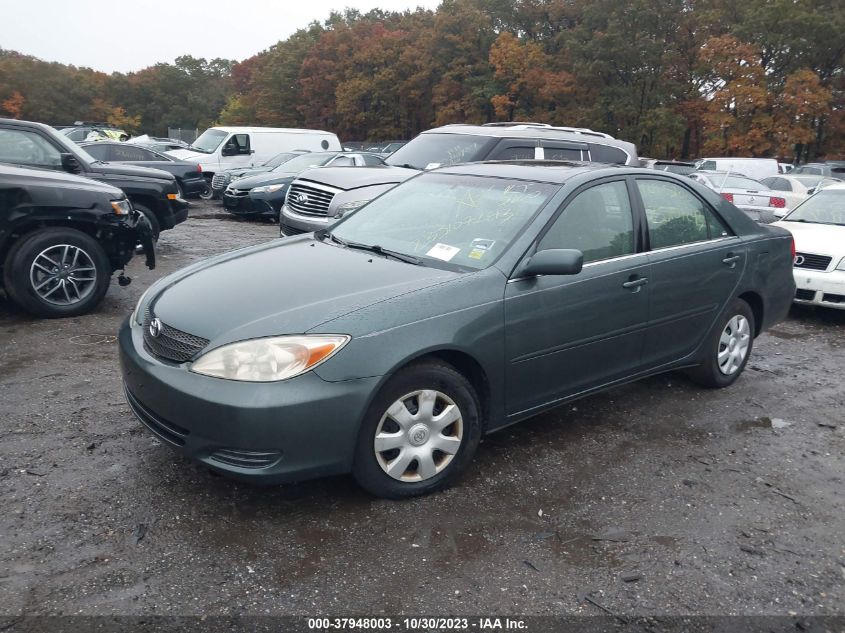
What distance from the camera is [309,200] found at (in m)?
9.45

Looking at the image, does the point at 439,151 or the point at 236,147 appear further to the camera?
the point at 236,147

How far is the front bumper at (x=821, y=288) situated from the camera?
7.50 meters

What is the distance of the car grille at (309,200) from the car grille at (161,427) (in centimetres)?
576

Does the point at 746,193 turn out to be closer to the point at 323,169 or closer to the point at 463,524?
the point at 323,169

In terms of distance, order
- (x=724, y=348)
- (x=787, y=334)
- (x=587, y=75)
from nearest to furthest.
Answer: (x=724, y=348)
(x=787, y=334)
(x=587, y=75)

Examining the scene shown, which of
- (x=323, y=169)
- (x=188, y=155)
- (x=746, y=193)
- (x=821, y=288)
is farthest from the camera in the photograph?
(x=188, y=155)

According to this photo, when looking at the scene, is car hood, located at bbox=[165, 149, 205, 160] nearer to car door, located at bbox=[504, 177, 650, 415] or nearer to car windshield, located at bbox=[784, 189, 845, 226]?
car windshield, located at bbox=[784, 189, 845, 226]

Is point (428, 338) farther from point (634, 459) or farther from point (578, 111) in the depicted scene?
point (578, 111)

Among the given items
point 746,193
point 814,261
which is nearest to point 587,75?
point 746,193

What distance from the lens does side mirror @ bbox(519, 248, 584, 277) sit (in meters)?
3.70

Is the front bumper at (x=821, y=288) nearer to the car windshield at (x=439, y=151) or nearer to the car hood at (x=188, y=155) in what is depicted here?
the car windshield at (x=439, y=151)

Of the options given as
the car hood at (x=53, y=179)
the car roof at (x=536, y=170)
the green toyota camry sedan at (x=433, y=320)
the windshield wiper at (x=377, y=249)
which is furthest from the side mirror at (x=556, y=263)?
the car hood at (x=53, y=179)

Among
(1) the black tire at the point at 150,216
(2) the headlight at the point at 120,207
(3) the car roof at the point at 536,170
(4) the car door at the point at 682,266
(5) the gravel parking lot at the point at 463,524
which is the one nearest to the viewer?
(5) the gravel parking lot at the point at 463,524

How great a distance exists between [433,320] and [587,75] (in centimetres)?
4151
